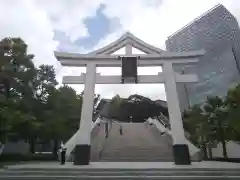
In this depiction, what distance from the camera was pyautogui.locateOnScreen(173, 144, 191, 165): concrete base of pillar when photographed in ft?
46.5

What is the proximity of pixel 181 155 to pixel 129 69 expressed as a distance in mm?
5721

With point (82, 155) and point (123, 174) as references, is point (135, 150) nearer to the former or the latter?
point (82, 155)

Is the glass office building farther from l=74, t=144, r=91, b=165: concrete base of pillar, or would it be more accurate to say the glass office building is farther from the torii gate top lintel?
l=74, t=144, r=91, b=165: concrete base of pillar

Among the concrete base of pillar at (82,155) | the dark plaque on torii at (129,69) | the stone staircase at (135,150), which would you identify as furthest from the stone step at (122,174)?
the dark plaque on torii at (129,69)

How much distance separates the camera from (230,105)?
20.2 metres

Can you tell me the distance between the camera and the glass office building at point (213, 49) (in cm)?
4919

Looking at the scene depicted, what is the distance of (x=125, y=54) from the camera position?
17.0m

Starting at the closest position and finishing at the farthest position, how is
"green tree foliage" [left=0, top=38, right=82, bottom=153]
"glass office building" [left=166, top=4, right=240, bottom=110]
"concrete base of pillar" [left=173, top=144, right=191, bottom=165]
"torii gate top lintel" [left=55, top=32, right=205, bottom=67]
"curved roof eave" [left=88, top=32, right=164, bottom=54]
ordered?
"concrete base of pillar" [left=173, top=144, right=191, bottom=165]
"torii gate top lintel" [left=55, top=32, right=205, bottom=67]
"curved roof eave" [left=88, top=32, right=164, bottom=54]
"green tree foliage" [left=0, top=38, right=82, bottom=153]
"glass office building" [left=166, top=4, right=240, bottom=110]

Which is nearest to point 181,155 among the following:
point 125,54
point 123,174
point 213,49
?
point 123,174

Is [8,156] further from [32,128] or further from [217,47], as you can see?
[217,47]

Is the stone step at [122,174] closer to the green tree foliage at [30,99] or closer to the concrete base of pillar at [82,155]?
the concrete base of pillar at [82,155]

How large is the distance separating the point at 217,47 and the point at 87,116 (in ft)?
135

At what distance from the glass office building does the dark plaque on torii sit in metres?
35.5

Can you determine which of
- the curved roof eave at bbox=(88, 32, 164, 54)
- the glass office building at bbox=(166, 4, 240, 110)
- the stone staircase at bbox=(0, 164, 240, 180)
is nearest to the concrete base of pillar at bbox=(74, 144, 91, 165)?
the stone staircase at bbox=(0, 164, 240, 180)
